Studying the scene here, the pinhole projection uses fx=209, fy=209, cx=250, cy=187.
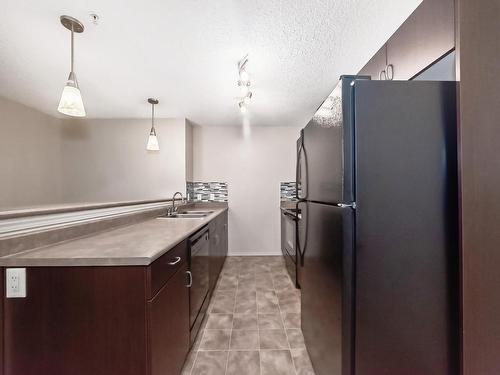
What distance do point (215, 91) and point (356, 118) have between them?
197 centimetres

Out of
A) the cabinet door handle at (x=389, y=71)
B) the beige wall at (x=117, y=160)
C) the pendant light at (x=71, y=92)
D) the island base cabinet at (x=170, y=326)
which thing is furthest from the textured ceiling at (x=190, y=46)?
the island base cabinet at (x=170, y=326)

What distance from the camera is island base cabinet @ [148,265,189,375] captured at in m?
0.94

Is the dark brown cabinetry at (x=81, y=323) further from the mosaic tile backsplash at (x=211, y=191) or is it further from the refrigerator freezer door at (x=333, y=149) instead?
the mosaic tile backsplash at (x=211, y=191)

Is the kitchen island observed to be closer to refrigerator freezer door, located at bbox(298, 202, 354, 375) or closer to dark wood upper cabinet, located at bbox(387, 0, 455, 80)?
refrigerator freezer door, located at bbox(298, 202, 354, 375)

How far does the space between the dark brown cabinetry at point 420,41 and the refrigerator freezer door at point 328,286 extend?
3.29ft

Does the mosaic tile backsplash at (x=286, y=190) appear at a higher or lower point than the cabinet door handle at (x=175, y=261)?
higher

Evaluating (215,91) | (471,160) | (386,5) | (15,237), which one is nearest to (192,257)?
(15,237)

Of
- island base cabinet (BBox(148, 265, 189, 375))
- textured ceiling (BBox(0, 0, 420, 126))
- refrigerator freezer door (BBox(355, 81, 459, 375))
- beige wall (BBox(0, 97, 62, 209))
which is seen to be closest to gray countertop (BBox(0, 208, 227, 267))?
island base cabinet (BBox(148, 265, 189, 375))

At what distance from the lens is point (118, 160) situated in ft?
11.1

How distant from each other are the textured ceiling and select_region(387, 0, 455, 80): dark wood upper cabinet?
13cm

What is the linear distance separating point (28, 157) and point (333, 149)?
3.91 meters

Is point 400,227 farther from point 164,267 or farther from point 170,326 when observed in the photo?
point 170,326

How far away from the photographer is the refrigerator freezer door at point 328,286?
34.3 inches

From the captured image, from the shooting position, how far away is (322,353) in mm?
1149
